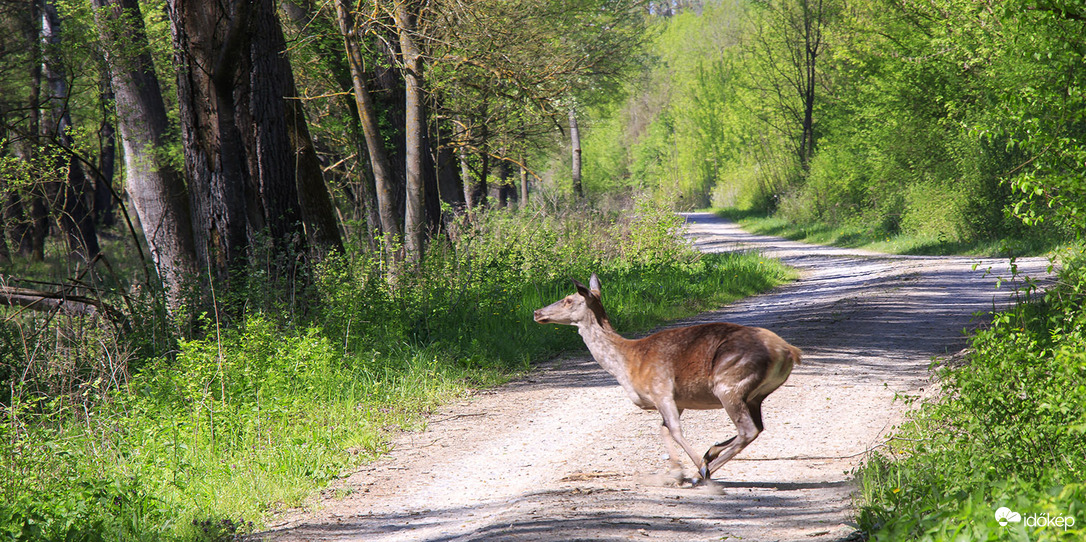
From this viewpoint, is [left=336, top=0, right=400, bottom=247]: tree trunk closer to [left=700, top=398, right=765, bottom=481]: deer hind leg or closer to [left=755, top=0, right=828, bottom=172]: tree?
[left=700, top=398, right=765, bottom=481]: deer hind leg

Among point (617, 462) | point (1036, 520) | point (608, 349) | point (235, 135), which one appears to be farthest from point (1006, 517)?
point (235, 135)

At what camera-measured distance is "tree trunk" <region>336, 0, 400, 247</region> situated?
14.6 metres

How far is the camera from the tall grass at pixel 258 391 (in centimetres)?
577

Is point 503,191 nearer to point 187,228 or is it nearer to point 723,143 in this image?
point 187,228

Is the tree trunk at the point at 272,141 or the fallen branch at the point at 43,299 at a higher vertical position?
the tree trunk at the point at 272,141

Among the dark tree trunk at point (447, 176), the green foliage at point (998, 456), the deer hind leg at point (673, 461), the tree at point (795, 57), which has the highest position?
the tree at point (795, 57)

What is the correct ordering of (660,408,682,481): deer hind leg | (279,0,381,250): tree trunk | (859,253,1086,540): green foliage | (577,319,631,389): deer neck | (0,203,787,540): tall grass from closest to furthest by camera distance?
(859,253,1086,540): green foliage, (0,203,787,540): tall grass, (660,408,682,481): deer hind leg, (577,319,631,389): deer neck, (279,0,381,250): tree trunk

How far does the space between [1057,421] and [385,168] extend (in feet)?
41.5

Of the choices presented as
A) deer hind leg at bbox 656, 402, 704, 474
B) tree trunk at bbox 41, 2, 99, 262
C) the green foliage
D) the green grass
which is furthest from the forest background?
deer hind leg at bbox 656, 402, 704, 474

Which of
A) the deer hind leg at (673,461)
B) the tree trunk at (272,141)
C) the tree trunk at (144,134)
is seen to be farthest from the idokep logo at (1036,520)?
the tree trunk at (144,134)

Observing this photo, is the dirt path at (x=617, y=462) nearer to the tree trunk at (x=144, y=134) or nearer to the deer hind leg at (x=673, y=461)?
the deer hind leg at (x=673, y=461)

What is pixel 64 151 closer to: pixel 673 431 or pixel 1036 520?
pixel 673 431

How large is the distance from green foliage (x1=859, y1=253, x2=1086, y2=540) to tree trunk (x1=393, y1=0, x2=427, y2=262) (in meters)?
10.0

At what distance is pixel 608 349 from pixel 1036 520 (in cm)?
347
